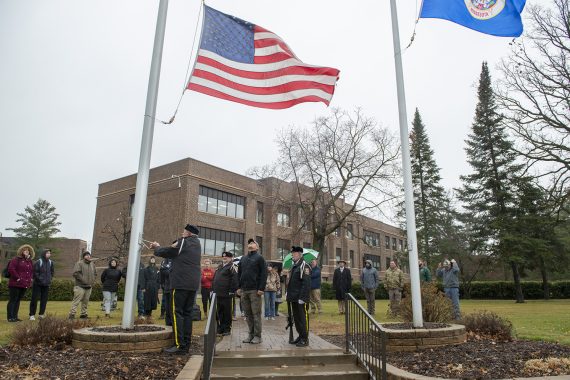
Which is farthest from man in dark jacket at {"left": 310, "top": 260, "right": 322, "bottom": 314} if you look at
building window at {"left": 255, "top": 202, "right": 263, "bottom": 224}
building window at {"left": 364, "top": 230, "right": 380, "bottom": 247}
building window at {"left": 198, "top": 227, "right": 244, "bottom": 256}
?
building window at {"left": 364, "top": 230, "right": 380, "bottom": 247}

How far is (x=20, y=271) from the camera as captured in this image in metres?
11.4

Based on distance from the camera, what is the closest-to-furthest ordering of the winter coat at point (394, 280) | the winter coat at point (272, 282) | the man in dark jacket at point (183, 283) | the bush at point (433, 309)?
the man in dark jacket at point (183, 283) < the bush at point (433, 309) < the winter coat at point (272, 282) < the winter coat at point (394, 280)

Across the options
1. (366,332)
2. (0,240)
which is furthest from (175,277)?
(0,240)

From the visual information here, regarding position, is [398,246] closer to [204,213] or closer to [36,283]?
[204,213]

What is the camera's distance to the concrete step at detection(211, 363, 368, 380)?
6.16 metres

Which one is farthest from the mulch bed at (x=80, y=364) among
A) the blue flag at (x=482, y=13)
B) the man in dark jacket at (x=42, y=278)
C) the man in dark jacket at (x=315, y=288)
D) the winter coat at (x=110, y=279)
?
the man in dark jacket at (x=315, y=288)

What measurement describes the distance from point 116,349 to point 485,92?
39.5 meters

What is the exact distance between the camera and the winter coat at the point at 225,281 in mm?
9820

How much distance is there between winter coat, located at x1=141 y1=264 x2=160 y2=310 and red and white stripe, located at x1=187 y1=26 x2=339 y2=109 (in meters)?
7.56

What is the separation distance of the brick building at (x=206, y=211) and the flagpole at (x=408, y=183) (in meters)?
25.1

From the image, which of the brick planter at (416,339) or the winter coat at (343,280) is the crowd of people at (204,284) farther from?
the brick planter at (416,339)

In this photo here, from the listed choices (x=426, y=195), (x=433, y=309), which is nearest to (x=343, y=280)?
(x=433, y=309)

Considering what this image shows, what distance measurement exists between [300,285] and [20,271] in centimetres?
766

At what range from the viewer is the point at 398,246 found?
6969 cm
